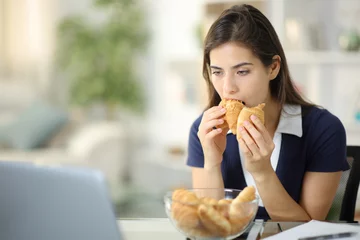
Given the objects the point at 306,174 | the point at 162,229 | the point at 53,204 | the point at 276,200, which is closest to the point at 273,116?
the point at 306,174

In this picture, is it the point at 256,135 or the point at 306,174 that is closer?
the point at 256,135

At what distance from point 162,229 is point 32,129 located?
339cm

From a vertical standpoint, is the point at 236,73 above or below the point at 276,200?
above

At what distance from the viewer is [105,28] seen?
533 centimetres

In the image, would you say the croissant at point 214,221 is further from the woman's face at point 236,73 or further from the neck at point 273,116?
the neck at point 273,116

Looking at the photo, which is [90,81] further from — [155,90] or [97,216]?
[97,216]

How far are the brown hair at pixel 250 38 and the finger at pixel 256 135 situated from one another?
192mm

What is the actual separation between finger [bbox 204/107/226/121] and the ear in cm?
17

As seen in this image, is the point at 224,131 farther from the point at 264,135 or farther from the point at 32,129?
the point at 32,129

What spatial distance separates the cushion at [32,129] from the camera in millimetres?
4617

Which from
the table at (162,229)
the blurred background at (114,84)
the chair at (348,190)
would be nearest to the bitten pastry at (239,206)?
the table at (162,229)

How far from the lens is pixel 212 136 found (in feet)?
4.71

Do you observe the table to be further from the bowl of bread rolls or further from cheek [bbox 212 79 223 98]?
cheek [bbox 212 79 223 98]

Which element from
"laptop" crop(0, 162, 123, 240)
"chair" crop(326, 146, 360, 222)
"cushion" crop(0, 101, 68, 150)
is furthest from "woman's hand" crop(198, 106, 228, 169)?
"cushion" crop(0, 101, 68, 150)
